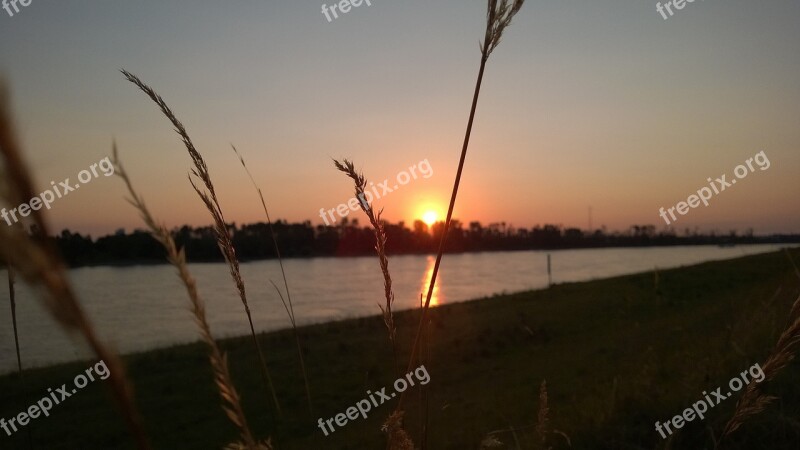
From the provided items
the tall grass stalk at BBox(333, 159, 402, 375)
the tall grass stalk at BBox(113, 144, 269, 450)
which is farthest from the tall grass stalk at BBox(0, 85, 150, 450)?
the tall grass stalk at BBox(333, 159, 402, 375)

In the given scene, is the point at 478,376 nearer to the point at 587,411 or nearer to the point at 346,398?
the point at 346,398

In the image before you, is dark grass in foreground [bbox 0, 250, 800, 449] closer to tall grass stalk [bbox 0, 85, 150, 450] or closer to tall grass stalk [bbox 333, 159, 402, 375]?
tall grass stalk [bbox 333, 159, 402, 375]

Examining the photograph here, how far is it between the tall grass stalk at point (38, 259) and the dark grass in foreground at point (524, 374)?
1.05 m

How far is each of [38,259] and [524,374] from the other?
47.9 ft

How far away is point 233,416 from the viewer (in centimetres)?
64

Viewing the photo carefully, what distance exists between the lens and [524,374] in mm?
14141

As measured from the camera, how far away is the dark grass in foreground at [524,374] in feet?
15.3

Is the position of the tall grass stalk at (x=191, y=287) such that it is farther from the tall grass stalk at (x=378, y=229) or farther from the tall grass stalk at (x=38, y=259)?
the tall grass stalk at (x=378, y=229)

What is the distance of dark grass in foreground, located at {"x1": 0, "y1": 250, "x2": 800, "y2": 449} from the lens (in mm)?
4676

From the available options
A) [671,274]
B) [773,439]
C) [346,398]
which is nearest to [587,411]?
[773,439]

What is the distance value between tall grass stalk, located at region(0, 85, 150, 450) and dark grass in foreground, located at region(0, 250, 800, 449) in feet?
3.45

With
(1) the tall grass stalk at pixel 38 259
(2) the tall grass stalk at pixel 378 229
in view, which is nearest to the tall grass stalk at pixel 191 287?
(1) the tall grass stalk at pixel 38 259

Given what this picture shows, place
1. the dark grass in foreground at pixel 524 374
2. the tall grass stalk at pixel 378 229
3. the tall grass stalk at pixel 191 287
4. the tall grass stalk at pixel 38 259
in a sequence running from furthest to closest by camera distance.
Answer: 1. the dark grass in foreground at pixel 524 374
2. the tall grass stalk at pixel 378 229
3. the tall grass stalk at pixel 191 287
4. the tall grass stalk at pixel 38 259

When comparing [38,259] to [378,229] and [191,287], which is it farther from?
[378,229]
